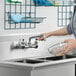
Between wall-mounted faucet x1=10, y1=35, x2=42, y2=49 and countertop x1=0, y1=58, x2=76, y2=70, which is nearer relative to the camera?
countertop x1=0, y1=58, x2=76, y2=70

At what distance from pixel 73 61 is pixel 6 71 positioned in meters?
0.60

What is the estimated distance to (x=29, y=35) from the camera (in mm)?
2918

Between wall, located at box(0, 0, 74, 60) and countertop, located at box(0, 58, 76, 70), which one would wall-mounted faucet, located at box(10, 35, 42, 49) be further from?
countertop, located at box(0, 58, 76, 70)

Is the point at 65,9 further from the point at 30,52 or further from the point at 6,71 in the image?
the point at 6,71

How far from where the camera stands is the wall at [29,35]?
274cm

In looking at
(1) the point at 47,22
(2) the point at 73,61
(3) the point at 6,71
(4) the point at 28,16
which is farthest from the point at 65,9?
(3) the point at 6,71

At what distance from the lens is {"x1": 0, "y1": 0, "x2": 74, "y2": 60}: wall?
2738 millimetres

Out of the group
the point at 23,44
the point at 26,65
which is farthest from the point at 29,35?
the point at 26,65

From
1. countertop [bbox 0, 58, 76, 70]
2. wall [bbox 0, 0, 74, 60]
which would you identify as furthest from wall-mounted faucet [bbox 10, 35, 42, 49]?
countertop [bbox 0, 58, 76, 70]

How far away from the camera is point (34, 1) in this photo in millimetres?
2986

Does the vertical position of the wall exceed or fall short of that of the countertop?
it exceeds it

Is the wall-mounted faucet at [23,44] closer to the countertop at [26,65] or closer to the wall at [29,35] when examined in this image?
the wall at [29,35]

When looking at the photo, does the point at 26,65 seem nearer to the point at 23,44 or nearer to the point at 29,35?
the point at 23,44

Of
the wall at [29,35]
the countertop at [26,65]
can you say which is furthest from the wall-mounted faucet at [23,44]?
the countertop at [26,65]
